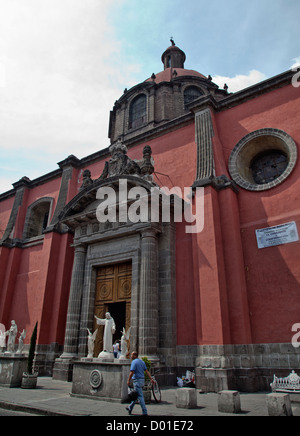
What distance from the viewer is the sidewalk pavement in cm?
572

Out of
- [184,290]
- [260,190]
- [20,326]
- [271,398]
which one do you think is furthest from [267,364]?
[20,326]

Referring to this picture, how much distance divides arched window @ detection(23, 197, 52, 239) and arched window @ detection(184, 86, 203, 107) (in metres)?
11.3

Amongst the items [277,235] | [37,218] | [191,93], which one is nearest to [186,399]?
[277,235]

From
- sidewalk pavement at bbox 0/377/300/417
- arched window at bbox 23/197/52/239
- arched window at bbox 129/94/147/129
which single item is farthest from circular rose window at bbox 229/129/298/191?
arched window at bbox 23/197/52/239

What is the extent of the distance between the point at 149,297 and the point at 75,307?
12.5 feet

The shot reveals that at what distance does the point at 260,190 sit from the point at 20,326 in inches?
504

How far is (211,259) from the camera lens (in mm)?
9836

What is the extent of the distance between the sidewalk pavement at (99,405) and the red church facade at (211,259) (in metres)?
1.55

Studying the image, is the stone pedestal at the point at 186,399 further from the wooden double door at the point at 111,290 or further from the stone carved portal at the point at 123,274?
the wooden double door at the point at 111,290

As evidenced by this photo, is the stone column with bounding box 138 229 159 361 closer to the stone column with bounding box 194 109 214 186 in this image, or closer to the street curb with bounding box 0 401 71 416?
the stone column with bounding box 194 109 214 186

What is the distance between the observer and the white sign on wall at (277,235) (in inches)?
372

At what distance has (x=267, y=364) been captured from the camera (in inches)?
345

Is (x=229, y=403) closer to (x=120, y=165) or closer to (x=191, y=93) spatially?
(x=120, y=165)

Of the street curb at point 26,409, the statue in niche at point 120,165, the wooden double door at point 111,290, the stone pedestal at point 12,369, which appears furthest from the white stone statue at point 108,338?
the statue in niche at point 120,165
